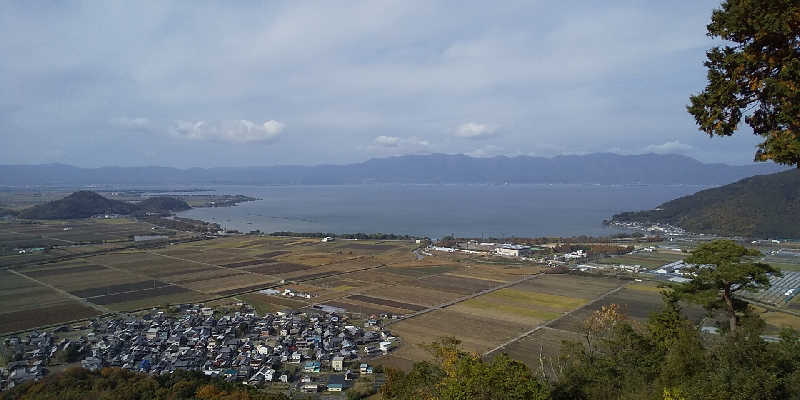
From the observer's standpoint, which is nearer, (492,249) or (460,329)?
(460,329)

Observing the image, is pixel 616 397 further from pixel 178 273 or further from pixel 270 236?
pixel 270 236

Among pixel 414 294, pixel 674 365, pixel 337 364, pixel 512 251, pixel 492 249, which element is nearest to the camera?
pixel 674 365

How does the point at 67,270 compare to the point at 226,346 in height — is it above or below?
above

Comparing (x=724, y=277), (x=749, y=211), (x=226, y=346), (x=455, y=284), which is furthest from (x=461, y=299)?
(x=749, y=211)

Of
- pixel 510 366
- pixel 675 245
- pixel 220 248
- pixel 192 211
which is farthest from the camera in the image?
pixel 192 211

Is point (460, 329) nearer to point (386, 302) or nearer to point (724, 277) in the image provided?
point (386, 302)

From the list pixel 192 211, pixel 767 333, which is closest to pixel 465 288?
pixel 767 333
